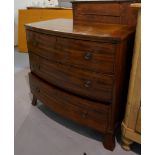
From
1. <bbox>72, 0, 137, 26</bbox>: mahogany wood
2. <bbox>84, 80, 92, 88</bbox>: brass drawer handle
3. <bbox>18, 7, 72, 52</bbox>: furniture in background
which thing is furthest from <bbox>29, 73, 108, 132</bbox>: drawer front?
<bbox>18, 7, 72, 52</bbox>: furniture in background

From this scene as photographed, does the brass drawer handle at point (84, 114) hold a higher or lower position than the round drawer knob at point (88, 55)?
lower

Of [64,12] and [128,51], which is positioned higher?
[64,12]

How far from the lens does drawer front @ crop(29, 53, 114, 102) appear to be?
121 cm

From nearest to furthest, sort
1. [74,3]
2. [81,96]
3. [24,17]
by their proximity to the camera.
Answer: [81,96] < [74,3] < [24,17]

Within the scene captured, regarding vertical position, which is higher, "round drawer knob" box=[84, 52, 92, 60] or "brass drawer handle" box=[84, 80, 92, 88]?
"round drawer knob" box=[84, 52, 92, 60]

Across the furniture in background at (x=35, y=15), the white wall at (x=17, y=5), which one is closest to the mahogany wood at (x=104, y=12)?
the furniture in background at (x=35, y=15)

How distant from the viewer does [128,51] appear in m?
1.28

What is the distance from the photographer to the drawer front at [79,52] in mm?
1131

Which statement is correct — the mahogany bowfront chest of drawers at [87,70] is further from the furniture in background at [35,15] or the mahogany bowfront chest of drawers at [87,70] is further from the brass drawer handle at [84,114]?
the furniture in background at [35,15]

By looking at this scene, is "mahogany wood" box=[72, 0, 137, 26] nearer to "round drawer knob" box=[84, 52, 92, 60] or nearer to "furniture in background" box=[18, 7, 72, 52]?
"round drawer knob" box=[84, 52, 92, 60]

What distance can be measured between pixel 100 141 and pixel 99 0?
1.17 metres

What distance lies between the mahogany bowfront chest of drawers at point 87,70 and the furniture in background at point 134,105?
8 cm
